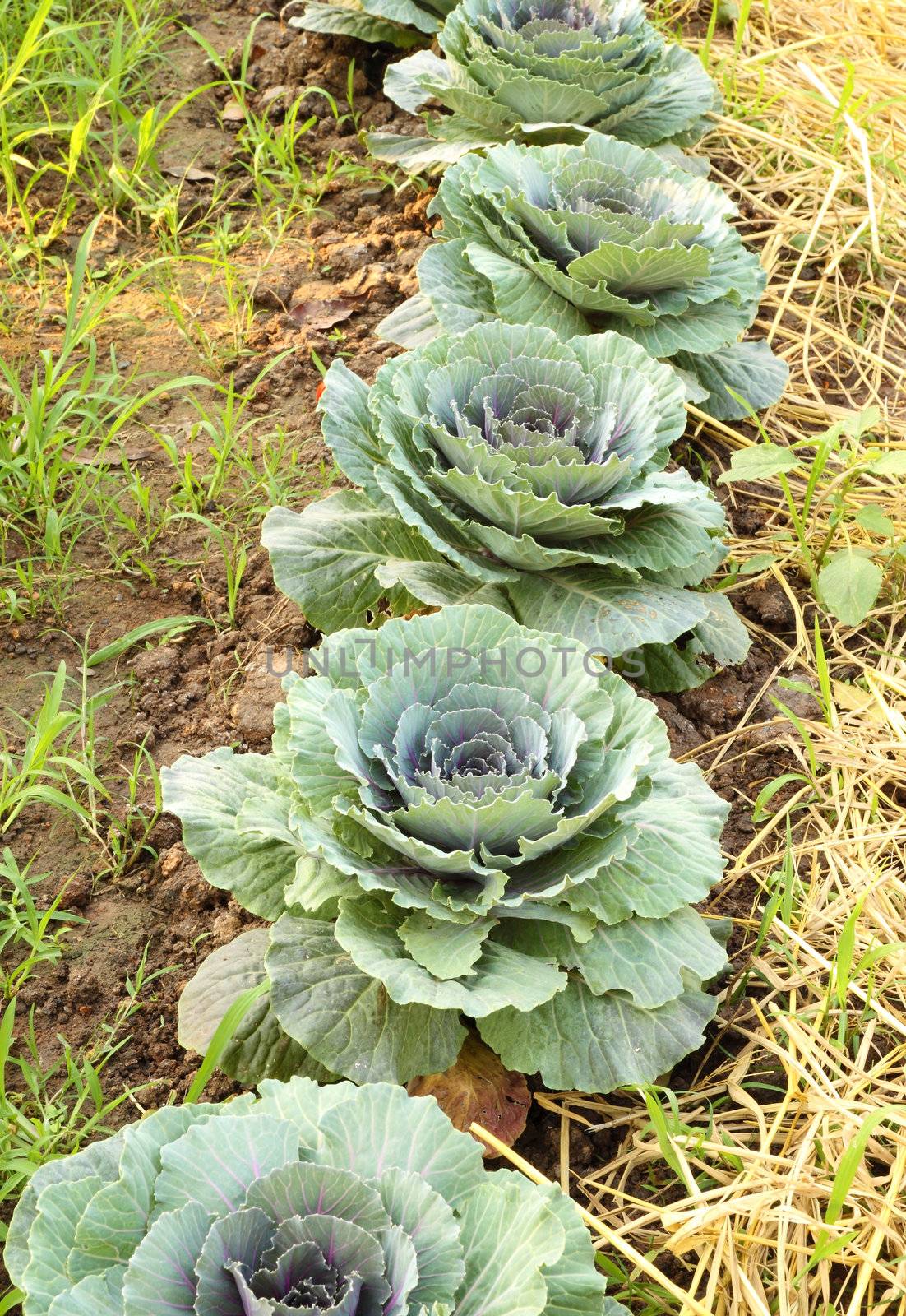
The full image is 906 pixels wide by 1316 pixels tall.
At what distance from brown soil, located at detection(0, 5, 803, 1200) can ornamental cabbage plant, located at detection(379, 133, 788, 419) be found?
0.51m

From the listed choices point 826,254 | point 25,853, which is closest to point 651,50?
point 826,254

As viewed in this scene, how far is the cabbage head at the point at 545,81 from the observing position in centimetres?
396

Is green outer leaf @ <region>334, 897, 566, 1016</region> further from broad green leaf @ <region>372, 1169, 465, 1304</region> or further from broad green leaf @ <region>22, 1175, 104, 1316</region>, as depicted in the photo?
broad green leaf @ <region>22, 1175, 104, 1316</region>

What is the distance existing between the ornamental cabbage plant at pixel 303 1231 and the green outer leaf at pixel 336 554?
1.36m

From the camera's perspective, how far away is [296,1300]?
160 centimetres

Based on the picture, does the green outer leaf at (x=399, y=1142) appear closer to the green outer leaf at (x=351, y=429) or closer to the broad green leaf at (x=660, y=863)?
the broad green leaf at (x=660, y=863)

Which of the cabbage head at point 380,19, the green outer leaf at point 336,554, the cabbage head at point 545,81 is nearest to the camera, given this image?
the green outer leaf at point 336,554

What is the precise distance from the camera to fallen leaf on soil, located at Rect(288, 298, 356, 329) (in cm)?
406

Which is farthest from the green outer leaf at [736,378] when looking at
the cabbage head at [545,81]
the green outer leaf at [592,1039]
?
the green outer leaf at [592,1039]

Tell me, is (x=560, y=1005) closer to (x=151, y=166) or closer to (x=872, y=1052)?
(x=872, y=1052)

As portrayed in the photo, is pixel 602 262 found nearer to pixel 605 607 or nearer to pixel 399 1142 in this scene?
pixel 605 607

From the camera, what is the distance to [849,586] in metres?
3.23

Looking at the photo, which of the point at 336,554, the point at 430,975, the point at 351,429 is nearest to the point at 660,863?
the point at 430,975

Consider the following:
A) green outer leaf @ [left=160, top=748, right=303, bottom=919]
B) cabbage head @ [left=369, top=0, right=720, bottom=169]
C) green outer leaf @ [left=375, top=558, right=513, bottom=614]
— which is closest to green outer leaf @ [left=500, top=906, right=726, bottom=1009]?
green outer leaf @ [left=160, top=748, right=303, bottom=919]
